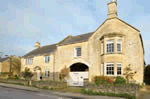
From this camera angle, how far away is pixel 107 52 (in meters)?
21.0

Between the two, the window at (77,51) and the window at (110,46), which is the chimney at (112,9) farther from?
the window at (77,51)

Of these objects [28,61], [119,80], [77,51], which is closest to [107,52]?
[119,80]

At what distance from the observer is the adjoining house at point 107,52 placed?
20000 mm

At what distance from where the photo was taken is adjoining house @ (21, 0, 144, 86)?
2000cm

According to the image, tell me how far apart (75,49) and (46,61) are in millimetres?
9190

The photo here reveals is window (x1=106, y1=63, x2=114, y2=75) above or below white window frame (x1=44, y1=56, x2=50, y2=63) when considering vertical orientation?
below

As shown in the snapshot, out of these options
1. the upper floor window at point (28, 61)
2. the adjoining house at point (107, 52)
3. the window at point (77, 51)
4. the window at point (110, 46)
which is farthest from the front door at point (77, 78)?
the upper floor window at point (28, 61)

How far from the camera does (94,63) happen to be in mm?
23109

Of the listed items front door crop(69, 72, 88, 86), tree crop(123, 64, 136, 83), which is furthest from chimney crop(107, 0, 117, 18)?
front door crop(69, 72, 88, 86)

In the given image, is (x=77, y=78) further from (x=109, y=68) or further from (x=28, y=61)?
(x=28, y=61)

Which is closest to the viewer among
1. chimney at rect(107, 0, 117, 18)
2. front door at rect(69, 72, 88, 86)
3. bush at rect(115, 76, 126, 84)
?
bush at rect(115, 76, 126, 84)

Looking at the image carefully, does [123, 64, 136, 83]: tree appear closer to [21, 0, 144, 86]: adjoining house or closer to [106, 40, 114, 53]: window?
[21, 0, 144, 86]: adjoining house

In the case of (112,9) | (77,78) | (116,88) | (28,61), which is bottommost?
(77,78)

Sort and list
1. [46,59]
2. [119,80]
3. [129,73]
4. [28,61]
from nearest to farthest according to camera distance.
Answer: [119,80] < [129,73] < [46,59] < [28,61]
